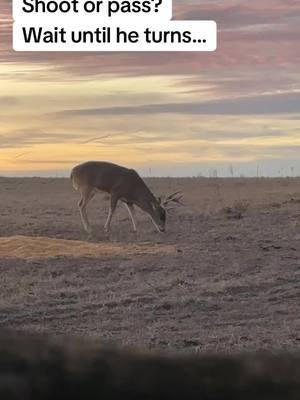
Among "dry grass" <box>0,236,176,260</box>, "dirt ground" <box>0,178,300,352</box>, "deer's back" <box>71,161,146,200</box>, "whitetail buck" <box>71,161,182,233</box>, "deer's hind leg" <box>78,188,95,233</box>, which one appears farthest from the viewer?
"deer's back" <box>71,161,146,200</box>

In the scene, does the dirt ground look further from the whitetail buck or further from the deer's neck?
the whitetail buck

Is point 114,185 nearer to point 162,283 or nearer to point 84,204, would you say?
point 84,204

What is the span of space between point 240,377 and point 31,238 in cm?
1754

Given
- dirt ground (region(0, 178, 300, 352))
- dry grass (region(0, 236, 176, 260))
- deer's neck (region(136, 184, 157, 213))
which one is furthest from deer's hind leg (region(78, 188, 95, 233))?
dry grass (region(0, 236, 176, 260))

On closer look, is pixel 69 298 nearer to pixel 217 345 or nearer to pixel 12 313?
pixel 12 313

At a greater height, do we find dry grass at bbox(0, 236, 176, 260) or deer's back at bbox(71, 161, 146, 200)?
deer's back at bbox(71, 161, 146, 200)

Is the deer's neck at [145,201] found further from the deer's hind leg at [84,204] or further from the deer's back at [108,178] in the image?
the deer's hind leg at [84,204]

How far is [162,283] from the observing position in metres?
12.5

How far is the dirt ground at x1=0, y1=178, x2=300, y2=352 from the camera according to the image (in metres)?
9.19

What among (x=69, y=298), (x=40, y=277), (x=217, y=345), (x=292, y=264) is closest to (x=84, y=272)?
(x=40, y=277)

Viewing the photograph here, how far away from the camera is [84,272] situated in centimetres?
1406

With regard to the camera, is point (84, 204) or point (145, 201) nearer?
point (84, 204)

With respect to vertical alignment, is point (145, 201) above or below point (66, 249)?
above

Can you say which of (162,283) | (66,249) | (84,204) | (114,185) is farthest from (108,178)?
(162,283)
